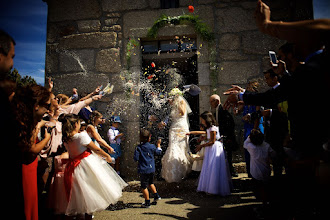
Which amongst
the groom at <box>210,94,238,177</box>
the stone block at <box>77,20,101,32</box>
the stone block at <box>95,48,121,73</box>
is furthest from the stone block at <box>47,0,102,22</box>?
the groom at <box>210,94,238,177</box>

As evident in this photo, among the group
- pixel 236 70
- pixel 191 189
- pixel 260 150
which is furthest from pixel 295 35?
pixel 236 70

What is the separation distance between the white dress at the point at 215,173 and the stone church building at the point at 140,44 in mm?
1348

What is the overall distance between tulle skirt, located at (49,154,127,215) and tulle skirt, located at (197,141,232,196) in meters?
1.64

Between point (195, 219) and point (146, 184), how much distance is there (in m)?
1.09

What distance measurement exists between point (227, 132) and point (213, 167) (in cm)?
95

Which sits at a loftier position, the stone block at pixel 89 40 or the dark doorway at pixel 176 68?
the stone block at pixel 89 40

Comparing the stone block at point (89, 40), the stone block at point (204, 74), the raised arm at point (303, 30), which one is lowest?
the raised arm at point (303, 30)

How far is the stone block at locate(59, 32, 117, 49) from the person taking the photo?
220 inches

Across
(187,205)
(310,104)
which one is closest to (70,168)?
(187,205)

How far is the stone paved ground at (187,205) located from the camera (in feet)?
9.86

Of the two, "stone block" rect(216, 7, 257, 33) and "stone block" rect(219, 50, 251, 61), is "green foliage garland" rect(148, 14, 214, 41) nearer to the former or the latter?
"stone block" rect(216, 7, 257, 33)

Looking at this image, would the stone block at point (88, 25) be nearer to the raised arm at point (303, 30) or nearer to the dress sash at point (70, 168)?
the dress sash at point (70, 168)

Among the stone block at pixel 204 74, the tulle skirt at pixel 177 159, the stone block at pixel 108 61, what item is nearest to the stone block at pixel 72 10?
the stone block at pixel 108 61

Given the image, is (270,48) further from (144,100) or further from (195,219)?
(195,219)
